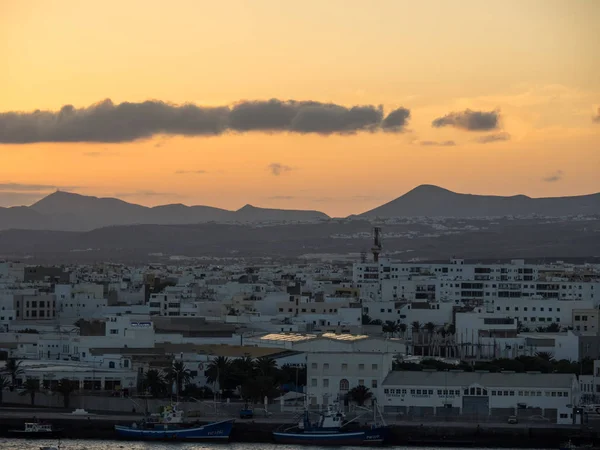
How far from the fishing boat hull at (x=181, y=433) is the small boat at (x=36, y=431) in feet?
5.64

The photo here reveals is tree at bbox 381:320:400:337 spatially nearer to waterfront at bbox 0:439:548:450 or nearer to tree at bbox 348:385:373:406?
tree at bbox 348:385:373:406

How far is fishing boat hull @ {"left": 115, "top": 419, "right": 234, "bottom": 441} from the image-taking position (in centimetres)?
4653

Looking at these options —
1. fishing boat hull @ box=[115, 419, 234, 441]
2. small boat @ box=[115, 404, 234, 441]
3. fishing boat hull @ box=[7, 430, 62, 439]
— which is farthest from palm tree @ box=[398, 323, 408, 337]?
fishing boat hull @ box=[7, 430, 62, 439]

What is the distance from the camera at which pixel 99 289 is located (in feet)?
284

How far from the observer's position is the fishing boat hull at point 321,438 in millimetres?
46125

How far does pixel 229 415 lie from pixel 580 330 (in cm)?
2819

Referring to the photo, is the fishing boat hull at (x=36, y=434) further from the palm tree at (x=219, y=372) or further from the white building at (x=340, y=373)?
the white building at (x=340, y=373)

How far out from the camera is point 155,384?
5084cm

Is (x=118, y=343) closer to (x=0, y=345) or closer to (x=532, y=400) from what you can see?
(x=0, y=345)

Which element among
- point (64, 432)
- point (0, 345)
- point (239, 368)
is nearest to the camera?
point (64, 432)

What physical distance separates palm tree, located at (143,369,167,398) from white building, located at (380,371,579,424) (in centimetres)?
651

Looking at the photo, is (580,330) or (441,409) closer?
(441,409)

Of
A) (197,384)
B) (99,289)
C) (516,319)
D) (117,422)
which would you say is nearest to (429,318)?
(516,319)

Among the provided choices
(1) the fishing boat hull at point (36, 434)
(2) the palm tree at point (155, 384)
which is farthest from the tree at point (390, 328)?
(1) the fishing boat hull at point (36, 434)
